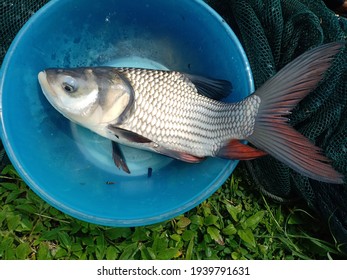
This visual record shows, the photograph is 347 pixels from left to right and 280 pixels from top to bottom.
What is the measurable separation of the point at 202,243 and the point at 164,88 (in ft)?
2.11

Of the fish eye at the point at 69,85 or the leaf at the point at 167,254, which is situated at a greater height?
the fish eye at the point at 69,85

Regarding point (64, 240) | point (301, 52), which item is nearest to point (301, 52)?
point (301, 52)

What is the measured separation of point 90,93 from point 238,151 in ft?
1.64

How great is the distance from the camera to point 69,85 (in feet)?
4.85

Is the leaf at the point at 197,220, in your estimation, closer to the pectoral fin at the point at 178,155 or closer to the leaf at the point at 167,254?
the leaf at the point at 167,254

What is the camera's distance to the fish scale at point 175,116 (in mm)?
1550

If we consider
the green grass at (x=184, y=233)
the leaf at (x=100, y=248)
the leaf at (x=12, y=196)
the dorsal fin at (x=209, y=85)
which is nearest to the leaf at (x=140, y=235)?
the green grass at (x=184, y=233)

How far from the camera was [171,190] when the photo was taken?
5.60 feet

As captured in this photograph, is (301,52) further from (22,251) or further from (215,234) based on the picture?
(22,251)

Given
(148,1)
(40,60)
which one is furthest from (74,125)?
(148,1)

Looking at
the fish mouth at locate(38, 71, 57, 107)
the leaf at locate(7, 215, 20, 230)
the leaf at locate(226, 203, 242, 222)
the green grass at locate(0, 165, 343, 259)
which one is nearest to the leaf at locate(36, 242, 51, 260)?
the green grass at locate(0, 165, 343, 259)

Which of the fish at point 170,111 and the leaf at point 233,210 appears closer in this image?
the fish at point 170,111

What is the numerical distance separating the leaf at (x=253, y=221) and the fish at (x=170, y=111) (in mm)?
405

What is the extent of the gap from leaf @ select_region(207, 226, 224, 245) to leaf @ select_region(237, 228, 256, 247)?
7 cm
